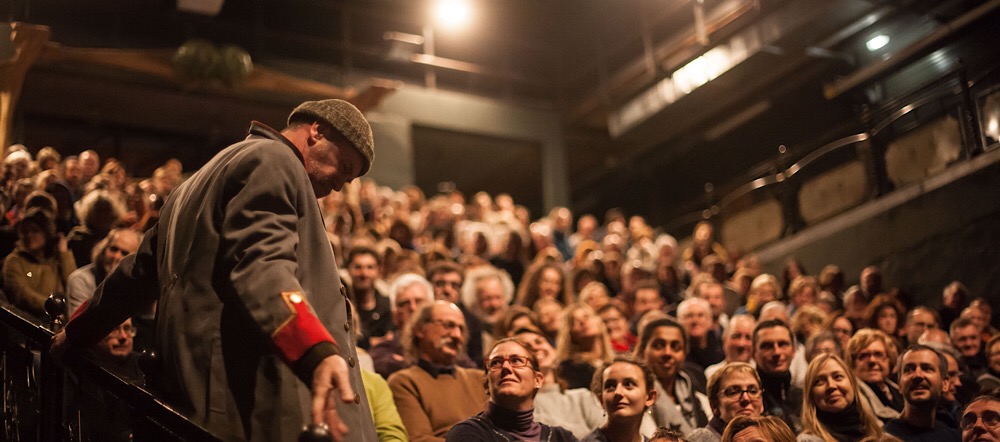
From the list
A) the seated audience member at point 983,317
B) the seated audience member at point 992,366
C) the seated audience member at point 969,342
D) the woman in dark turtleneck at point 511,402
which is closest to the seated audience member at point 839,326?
the seated audience member at point 969,342

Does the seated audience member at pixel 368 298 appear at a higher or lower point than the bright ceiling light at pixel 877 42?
A: lower

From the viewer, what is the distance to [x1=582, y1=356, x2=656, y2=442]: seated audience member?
448 centimetres

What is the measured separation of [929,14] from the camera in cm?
1237

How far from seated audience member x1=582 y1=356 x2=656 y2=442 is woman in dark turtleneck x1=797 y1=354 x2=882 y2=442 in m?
0.84

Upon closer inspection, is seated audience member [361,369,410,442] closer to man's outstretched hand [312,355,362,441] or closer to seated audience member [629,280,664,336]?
man's outstretched hand [312,355,362,441]

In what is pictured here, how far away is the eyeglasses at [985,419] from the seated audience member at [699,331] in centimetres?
196

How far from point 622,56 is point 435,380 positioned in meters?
11.8

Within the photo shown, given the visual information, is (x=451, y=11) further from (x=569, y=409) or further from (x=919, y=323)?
(x=569, y=409)

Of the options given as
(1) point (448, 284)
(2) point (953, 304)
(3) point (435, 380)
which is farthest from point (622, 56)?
(3) point (435, 380)

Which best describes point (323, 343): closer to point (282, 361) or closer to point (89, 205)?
point (282, 361)

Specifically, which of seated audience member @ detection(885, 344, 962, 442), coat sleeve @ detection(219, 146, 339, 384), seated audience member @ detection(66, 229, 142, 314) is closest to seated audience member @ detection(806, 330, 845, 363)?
seated audience member @ detection(885, 344, 962, 442)

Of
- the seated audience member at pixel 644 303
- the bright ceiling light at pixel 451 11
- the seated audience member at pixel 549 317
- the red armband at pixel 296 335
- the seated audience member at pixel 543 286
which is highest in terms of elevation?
the bright ceiling light at pixel 451 11

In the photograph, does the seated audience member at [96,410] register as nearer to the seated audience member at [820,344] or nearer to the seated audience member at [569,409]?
the seated audience member at [569,409]

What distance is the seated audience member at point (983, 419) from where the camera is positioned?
4.65 m
